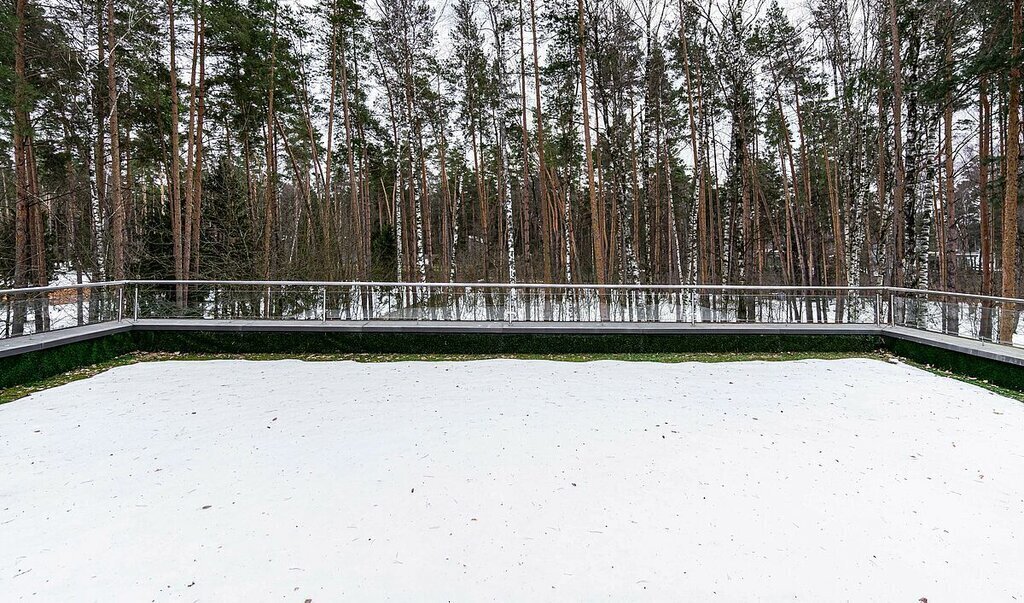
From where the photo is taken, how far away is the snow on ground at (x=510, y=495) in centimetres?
A: 240

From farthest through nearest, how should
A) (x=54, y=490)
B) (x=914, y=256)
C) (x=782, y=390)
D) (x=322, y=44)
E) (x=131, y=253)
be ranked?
(x=322, y=44), (x=131, y=253), (x=914, y=256), (x=782, y=390), (x=54, y=490)

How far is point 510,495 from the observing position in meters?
3.25

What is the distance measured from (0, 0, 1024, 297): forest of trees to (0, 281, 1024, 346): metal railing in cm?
227

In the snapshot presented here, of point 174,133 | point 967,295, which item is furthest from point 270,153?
point 967,295

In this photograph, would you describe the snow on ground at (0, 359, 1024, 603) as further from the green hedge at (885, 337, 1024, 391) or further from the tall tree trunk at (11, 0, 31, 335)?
the tall tree trunk at (11, 0, 31, 335)

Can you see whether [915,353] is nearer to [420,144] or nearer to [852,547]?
[852,547]

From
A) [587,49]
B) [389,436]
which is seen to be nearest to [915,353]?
[389,436]

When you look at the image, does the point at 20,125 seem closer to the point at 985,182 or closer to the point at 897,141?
the point at 897,141

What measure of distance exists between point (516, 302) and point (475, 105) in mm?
11151

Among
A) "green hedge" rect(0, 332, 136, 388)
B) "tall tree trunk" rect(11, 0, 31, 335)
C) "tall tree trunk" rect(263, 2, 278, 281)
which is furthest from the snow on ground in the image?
"tall tree trunk" rect(263, 2, 278, 281)

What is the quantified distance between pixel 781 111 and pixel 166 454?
20.6 m

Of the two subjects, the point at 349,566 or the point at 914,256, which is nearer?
the point at 349,566

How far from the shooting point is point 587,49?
13.1 metres

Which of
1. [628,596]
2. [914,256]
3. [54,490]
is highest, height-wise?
[914,256]
